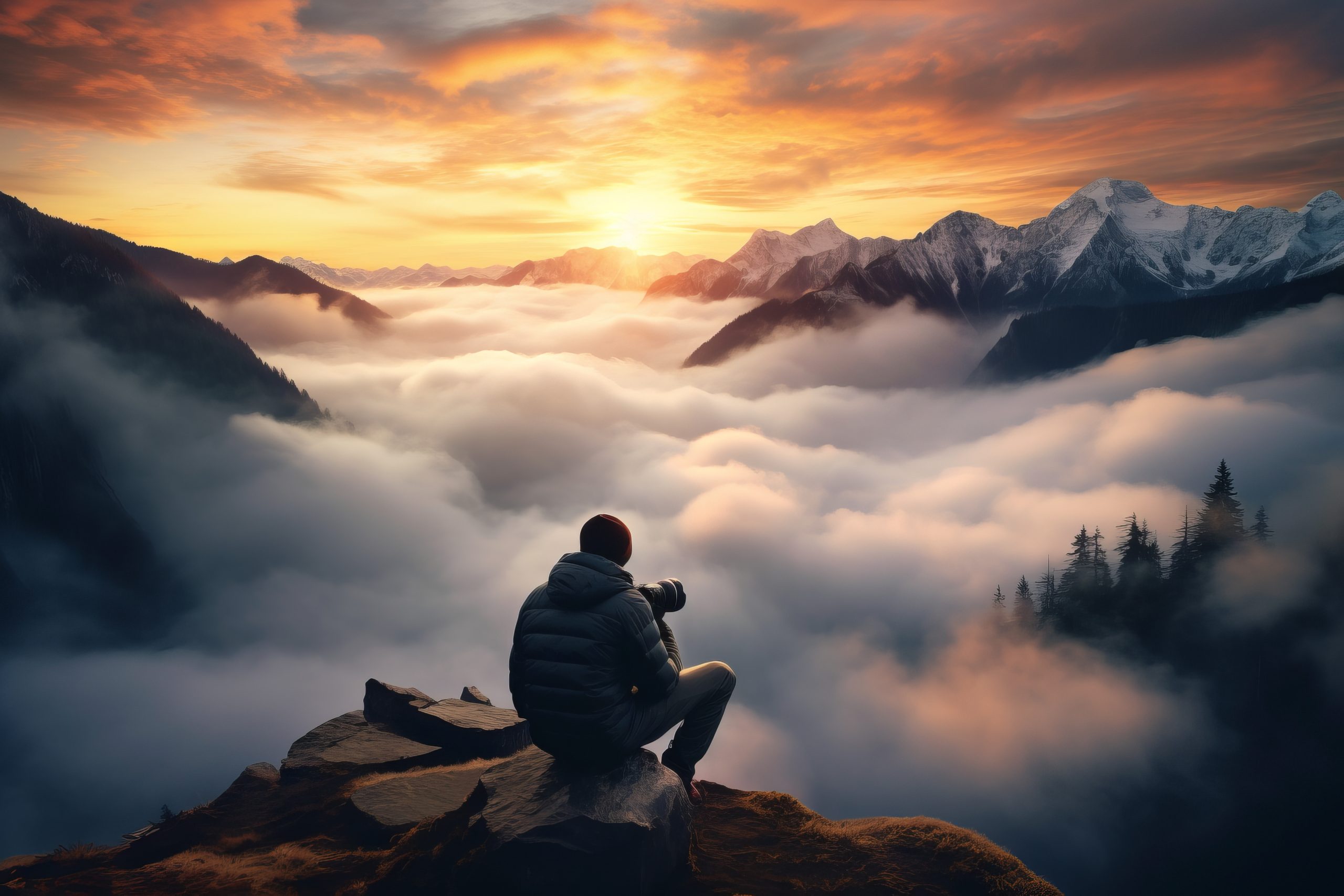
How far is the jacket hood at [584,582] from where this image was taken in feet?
22.4

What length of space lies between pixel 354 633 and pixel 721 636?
347 feet

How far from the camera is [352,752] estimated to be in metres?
15.0

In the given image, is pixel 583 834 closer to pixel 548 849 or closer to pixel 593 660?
pixel 548 849

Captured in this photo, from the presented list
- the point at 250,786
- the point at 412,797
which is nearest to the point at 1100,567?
the point at 412,797

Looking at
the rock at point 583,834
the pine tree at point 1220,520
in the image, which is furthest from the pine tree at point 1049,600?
the rock at point 583,834

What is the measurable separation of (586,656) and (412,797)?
7672 mm

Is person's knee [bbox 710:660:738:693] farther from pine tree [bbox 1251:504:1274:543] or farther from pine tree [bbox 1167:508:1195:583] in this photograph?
pine tree [bbox 1251:504:1274:543]

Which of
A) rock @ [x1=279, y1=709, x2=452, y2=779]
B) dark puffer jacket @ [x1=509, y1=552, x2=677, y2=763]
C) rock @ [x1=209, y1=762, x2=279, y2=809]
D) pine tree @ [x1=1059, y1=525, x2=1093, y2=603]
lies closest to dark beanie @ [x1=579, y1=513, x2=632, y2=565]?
dark puffer jacket @ [x1=509, y1=552, x2=677, y2=763]

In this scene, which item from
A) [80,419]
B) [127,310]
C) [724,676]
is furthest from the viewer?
[127,310]

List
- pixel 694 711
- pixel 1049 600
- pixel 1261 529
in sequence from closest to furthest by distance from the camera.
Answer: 1. pixel 694 711
2. pixel 1261 529
3. pixel 1049 600

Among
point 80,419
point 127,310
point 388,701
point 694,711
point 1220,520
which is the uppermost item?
point 127,310

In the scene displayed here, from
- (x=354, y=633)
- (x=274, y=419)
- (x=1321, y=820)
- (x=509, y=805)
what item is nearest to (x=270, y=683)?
(x=354, y=633)

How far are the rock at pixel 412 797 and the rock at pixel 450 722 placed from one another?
217 cm

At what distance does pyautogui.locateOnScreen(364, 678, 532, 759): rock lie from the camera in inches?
635
